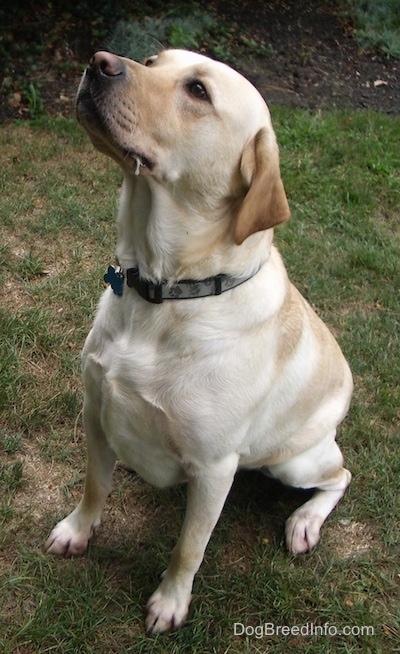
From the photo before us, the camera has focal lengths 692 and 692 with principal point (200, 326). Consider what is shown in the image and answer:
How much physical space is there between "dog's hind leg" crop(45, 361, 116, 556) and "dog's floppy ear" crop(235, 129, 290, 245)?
0.91 meters

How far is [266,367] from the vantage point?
2.20m

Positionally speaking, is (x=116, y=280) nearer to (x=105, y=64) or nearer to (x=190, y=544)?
(x=105, y=64)

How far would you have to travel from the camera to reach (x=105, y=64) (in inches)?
73.1

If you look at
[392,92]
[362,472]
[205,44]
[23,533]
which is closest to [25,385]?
[23,533]

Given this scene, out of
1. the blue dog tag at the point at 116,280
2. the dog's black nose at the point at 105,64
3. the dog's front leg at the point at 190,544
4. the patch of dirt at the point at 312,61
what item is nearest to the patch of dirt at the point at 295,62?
the patch of dirt at the point at 312,61

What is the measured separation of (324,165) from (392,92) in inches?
77.2

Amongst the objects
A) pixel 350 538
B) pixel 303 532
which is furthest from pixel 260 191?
pixel 350 538

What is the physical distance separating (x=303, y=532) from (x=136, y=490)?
2.33 feet

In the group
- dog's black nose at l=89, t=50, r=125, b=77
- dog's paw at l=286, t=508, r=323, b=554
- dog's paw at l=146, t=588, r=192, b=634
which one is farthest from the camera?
dog's paw at l=286, t=508, r=323, b=554

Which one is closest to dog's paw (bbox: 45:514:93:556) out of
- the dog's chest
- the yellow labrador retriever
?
the yellow labrador retriever

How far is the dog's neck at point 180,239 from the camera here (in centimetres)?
203

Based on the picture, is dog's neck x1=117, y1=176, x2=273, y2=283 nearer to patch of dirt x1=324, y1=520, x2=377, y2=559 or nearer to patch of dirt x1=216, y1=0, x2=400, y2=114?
patch of dirt x1=324, y1=520, x2=377, y2=559

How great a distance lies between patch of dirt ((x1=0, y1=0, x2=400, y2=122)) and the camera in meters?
5.73

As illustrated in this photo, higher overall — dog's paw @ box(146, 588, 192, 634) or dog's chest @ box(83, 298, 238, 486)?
dog's chest @ box(83, 298, 238, 486)
